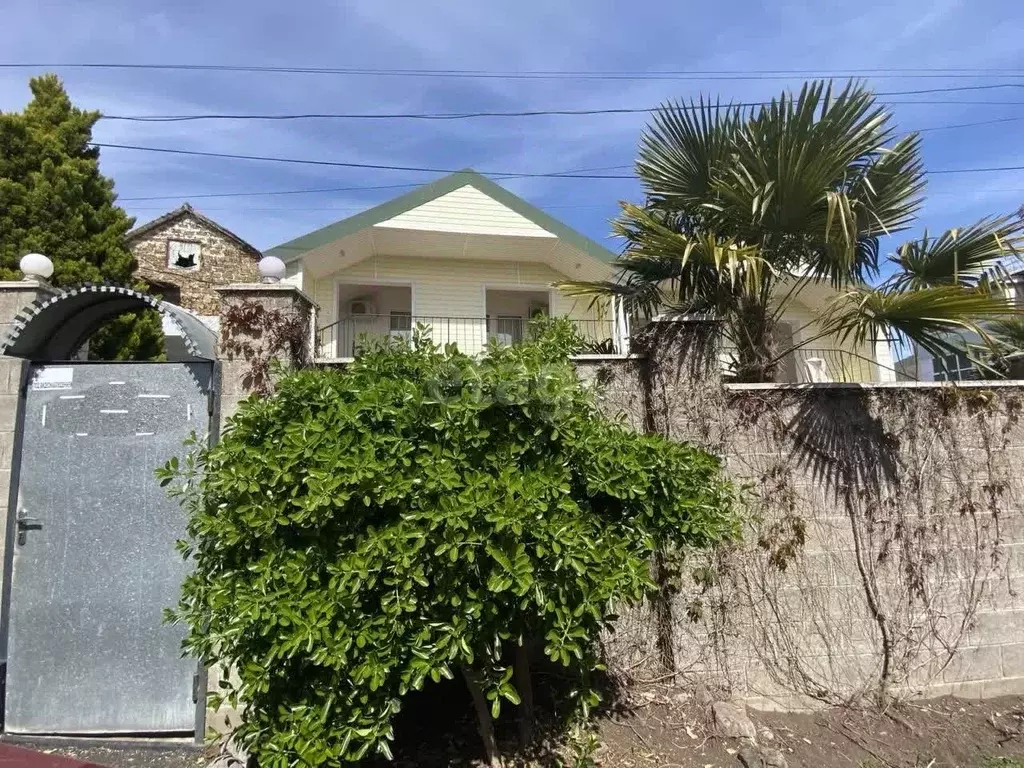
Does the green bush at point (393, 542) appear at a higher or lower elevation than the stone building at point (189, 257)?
lower

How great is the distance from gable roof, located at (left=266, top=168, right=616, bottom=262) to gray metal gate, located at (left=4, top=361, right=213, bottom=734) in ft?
18.7

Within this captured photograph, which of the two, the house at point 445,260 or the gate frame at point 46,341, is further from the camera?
the house at point 445,260

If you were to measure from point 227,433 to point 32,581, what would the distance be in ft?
6.51

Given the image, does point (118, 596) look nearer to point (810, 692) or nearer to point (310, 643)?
point (310, 643)

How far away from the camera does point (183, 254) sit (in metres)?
16.9

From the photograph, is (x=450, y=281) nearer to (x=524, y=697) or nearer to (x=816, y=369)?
(x=816, y=369)

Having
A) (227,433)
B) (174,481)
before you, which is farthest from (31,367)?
(227,433)

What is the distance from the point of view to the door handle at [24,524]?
411cm

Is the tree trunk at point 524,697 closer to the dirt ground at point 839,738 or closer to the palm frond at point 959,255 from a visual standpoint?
the dirt ground at point 839,738

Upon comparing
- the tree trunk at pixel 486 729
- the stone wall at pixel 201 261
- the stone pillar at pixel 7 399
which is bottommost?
the tree trunk at pixel 486 729

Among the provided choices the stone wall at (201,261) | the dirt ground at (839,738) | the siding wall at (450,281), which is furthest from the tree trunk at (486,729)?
the stone wall at (201,261)

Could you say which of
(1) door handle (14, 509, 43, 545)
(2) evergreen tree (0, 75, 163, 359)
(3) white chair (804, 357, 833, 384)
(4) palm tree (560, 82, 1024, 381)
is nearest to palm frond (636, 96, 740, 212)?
(4) palm tree (560, 82, 1024, 381)

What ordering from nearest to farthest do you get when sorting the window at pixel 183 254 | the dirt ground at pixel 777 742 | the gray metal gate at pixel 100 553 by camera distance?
the dirt ground at pixel 777 742, the gray metal gate at pixel 100 553, the window at pixel 183 254

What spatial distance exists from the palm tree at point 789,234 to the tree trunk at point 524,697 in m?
2.71
